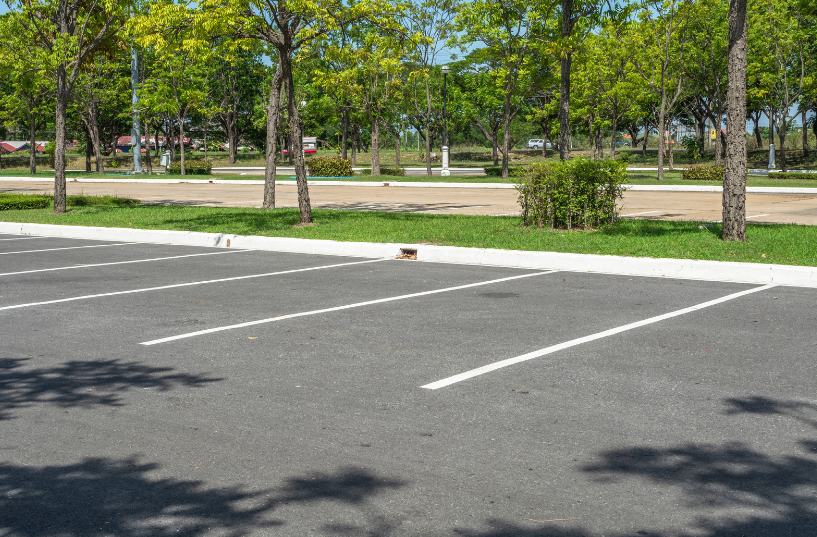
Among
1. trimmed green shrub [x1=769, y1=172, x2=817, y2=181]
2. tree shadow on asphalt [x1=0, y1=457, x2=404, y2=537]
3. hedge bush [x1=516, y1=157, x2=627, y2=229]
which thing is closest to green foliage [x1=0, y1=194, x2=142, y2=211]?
hedge bush [x1=516, y1=157, x2=627, y2=229]

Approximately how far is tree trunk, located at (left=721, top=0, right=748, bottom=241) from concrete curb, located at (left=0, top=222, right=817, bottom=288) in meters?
2.47

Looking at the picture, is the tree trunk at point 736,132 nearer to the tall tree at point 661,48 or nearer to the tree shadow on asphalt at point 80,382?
the tree shadow on asphalt at point 80,382

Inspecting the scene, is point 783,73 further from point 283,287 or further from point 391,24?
point 283,287

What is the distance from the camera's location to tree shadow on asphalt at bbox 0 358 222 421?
532 cm

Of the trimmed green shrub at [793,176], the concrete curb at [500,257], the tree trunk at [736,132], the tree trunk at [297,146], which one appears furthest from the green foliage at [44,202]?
the trimmed green shrub at [793,176]

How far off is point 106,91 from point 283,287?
4034cm

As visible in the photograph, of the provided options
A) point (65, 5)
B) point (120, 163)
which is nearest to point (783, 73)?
point (65, 5)

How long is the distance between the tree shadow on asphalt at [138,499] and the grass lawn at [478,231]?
8.21m

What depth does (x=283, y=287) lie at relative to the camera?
32.3 feet

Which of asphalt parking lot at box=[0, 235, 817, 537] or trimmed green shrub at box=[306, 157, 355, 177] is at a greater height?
trimmed green shrub at box=[306, 157, 355, 177]

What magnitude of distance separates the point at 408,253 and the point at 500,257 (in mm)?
1594

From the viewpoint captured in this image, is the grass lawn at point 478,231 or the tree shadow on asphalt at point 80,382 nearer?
the tree shadow on asphalt at point 80,382

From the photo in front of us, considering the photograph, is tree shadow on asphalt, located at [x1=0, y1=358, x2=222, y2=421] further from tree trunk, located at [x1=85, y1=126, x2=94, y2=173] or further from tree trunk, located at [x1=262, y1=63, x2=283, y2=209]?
tree trunk, located at [x1=85, y1=126, x2=94, y2=173]

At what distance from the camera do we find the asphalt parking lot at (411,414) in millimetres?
3686
